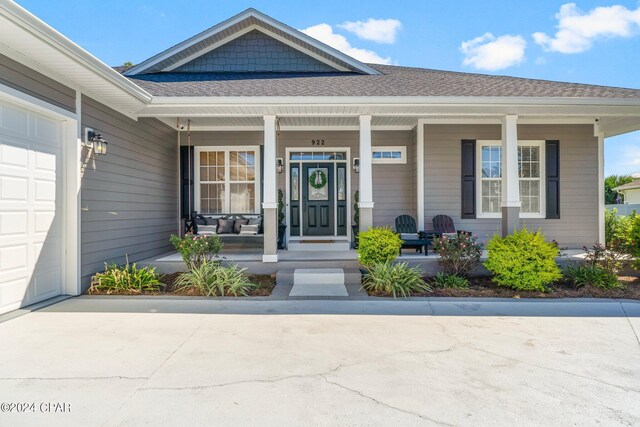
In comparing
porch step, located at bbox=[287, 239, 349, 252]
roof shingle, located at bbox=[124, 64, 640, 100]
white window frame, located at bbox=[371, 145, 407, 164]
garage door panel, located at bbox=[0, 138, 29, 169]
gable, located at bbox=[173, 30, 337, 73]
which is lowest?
porch step, located at bbox=[287, 239, 349, 252]

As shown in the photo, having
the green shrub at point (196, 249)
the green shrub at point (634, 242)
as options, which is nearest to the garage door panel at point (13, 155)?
the green shrub at point (196, 249)

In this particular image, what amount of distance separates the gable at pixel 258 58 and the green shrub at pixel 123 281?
503 centimetres

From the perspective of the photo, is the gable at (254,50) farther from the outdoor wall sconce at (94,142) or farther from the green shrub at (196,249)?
the green shrub at (196,249)

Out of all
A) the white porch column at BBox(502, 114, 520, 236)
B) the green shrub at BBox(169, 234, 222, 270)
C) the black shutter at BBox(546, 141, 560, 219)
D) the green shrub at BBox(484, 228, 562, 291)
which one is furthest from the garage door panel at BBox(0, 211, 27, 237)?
the black shutter at BBox(546, 141, 560, 219)

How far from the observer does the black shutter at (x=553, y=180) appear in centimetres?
797

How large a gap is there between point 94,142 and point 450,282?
5786 mm

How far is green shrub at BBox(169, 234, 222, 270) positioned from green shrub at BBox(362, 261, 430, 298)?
8.33 ft

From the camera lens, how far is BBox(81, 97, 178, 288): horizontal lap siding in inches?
216

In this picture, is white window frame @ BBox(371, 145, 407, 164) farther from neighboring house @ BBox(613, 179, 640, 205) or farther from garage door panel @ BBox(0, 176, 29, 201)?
neighboring house @ BBox(613, 179, 640, 205)

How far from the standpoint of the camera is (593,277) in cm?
568

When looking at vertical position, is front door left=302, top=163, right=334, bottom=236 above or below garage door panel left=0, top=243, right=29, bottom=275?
above

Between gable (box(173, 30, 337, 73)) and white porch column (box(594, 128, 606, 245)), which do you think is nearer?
white porch column (box(594, 128, 606, 245))

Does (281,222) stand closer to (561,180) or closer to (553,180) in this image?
(553,180)

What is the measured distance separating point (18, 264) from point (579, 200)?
10.0 metres
